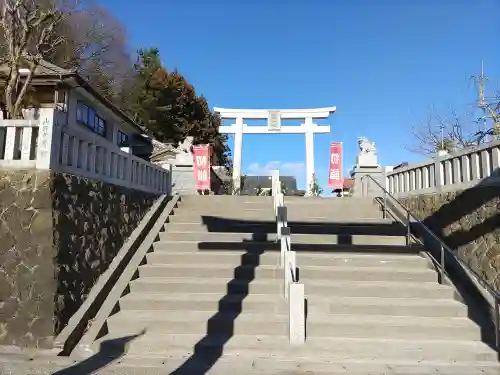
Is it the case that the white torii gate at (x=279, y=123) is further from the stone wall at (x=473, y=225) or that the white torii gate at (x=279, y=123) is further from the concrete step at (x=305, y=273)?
the concrete step at (x=305, y=273)

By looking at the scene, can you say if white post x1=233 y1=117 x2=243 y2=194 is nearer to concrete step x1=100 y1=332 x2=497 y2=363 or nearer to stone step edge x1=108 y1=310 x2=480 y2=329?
stone step edge x1=108 y1=310 x2=480 y2=329

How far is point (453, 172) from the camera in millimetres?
7750

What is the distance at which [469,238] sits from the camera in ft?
22.4

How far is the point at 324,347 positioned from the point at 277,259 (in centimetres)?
217

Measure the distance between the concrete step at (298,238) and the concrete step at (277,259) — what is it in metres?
0.62

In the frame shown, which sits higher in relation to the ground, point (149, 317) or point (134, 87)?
point (134, 87)

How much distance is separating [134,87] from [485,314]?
1135 inches

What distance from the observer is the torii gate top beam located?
67.9 ft

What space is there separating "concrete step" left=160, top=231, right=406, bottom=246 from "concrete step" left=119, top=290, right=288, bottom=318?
191 cm

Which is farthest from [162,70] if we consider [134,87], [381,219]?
[381,219]

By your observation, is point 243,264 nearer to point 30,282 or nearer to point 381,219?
point 30,282

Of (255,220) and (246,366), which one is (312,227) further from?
(246,366)

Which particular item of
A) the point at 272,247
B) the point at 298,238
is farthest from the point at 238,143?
the point at 272,247

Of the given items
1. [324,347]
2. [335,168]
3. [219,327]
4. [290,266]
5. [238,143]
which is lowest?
[324,347]
